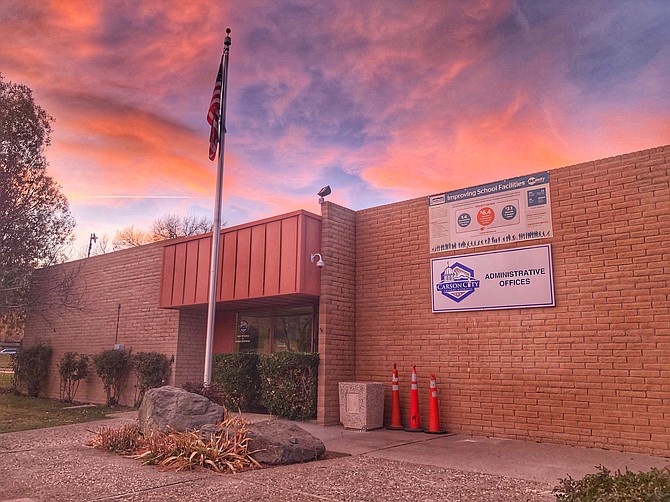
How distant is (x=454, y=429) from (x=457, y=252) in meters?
3.17

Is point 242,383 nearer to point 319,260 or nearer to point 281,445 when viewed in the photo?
Result: point 319,260

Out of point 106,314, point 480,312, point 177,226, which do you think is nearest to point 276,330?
point 480,312

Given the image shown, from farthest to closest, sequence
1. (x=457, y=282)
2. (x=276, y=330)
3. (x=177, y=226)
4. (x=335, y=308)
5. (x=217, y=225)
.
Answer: (x=177, y=226) < (x=276, y=330) < (x=335, y=308) < (x=217, y=225) < (x=457, y=282)

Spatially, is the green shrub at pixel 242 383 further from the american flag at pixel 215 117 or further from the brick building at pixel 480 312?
the american flag at pixel 215 117

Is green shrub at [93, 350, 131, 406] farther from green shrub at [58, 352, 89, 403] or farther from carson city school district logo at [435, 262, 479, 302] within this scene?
carson city school district logo at [435, 262, 479, 302]

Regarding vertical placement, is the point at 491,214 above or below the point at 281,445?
above

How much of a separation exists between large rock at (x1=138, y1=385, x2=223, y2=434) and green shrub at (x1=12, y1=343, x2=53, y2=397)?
41.8 ft

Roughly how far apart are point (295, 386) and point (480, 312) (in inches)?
151

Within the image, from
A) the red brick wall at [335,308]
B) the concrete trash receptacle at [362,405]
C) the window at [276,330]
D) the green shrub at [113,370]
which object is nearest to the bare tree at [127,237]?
the green shrub at [113,370]

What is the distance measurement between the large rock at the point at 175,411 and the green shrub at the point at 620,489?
16.3 ft

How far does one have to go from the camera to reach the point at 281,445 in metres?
6.57

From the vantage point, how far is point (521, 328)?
8914 millimetres

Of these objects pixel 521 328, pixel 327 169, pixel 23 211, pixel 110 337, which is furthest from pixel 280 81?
pixel 23 211

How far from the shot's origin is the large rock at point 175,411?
23.9ft
